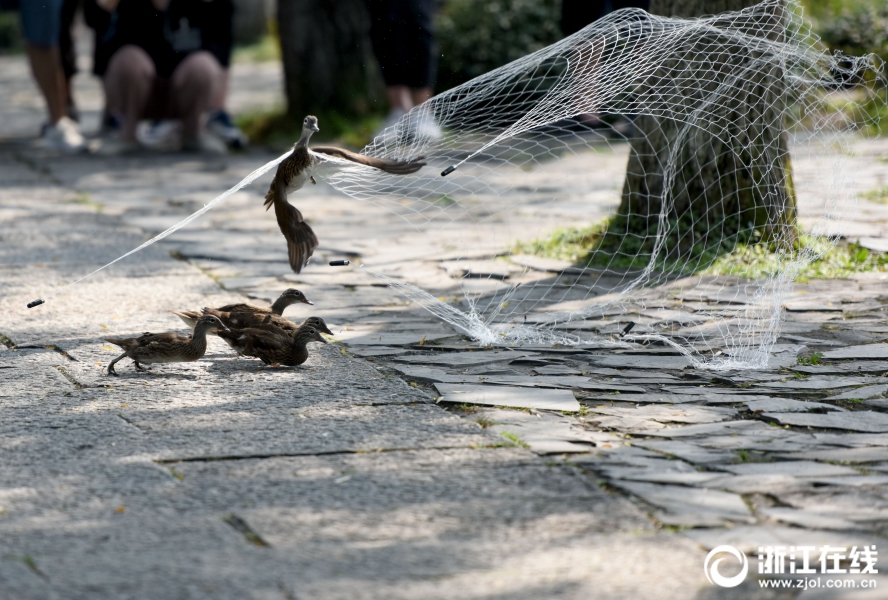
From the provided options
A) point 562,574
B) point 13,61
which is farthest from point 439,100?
point 13,61

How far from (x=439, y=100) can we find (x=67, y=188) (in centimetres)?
481

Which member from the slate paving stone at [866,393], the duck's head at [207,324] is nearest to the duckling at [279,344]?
the duck's head at [207,324]

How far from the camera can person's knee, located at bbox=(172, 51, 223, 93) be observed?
415 inches

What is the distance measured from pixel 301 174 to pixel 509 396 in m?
1.26

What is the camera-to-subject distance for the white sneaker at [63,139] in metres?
11.0

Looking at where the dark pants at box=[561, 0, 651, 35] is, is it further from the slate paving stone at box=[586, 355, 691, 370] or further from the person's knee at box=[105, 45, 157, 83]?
the slate paving stone at box=[586, 355, 691, 370]

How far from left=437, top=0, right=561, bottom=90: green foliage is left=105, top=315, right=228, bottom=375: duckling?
28.2 ft

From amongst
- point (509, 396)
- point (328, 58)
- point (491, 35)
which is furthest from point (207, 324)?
point (491, 35)

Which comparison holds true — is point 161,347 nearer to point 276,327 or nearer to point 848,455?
point 276,327

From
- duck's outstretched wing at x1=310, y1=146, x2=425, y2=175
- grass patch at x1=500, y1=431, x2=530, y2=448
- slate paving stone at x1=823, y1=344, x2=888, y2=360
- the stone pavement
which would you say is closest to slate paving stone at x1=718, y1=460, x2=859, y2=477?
the stone pavement

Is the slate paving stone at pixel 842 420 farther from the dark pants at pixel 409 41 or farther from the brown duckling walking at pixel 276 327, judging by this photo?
the dark pants at pixel 409 41

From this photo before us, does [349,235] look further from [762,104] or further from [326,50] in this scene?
[326,50]

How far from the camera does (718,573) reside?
113 inches

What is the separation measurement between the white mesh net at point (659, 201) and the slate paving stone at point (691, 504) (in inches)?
56.1
